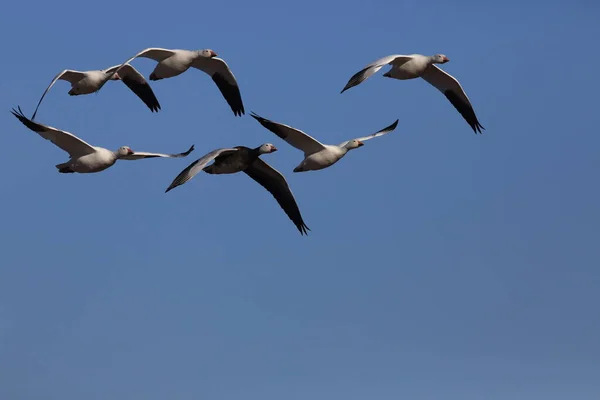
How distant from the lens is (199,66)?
34344 mm

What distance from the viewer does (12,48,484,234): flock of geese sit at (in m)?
29.2

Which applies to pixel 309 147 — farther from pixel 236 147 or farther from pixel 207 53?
pixel 207 53

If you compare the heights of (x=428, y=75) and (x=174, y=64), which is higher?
(x=428, y=75)

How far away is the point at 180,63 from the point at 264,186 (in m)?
4.04

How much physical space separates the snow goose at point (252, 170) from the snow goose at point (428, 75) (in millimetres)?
2770

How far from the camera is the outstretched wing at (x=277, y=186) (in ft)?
99.8

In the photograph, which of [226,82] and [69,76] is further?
[226,82]

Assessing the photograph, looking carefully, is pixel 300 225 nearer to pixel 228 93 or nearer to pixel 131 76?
pixel 228 93

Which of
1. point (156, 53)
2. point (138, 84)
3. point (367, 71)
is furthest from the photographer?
point (138, 84)

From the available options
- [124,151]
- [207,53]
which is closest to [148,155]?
[124,151]

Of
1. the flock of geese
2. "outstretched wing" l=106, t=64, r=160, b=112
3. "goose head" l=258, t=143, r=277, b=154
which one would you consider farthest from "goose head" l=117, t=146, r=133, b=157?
"outstretched wing" l=106, t=64, r=160, b=112

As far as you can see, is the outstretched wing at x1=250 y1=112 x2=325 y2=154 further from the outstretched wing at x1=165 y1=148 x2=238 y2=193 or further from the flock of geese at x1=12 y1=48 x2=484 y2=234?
the outstretched wing at x1=165 y1=148 x2=238 y2=193

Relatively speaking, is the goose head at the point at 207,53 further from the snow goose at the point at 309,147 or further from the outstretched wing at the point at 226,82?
the snow goose at the point at 309,147

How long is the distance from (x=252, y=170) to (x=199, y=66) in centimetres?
484
